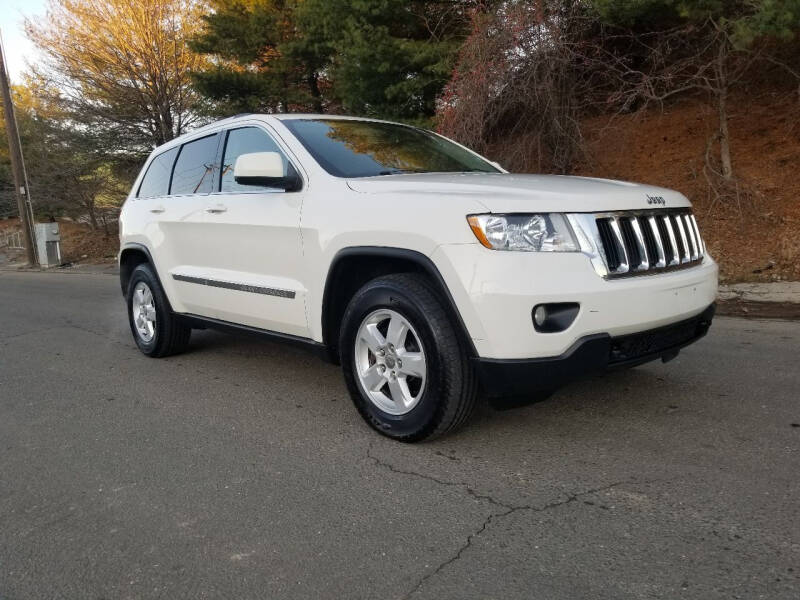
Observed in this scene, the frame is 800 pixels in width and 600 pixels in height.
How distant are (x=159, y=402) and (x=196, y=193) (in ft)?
5.22

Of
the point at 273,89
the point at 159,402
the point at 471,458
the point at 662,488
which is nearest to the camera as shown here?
the point at 662,488

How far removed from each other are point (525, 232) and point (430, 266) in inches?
18.9

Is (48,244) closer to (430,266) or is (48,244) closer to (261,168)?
(261,168)

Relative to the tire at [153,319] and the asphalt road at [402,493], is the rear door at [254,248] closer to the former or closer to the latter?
the asphalt road at [402,493]

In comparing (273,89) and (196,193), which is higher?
(273,89)

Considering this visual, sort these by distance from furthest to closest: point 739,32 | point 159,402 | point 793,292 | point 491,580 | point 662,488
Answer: point 739,32, point 793,292, point 159,402, point 662,488, point 491,580

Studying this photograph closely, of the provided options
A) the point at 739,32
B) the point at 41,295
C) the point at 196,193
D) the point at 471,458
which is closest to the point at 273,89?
the point at 41,295

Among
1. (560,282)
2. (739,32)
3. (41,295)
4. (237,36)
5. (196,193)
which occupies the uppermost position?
(237,36)

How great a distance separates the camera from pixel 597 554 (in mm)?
2488

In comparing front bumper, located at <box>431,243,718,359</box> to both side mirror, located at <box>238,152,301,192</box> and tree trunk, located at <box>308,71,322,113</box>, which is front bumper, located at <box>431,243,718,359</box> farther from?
tree trunk, located at <box>308,71,322,113</box>

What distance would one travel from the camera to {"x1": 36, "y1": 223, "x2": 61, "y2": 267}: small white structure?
2123 centimetres

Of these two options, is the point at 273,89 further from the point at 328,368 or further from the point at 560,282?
the point at 560,282

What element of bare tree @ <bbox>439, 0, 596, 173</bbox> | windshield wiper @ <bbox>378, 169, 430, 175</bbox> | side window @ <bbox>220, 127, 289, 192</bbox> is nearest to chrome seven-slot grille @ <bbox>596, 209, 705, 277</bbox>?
windshield wiper @ <bbox>378, 169, 430, 175</bbox>

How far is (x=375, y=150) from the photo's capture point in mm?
4434
